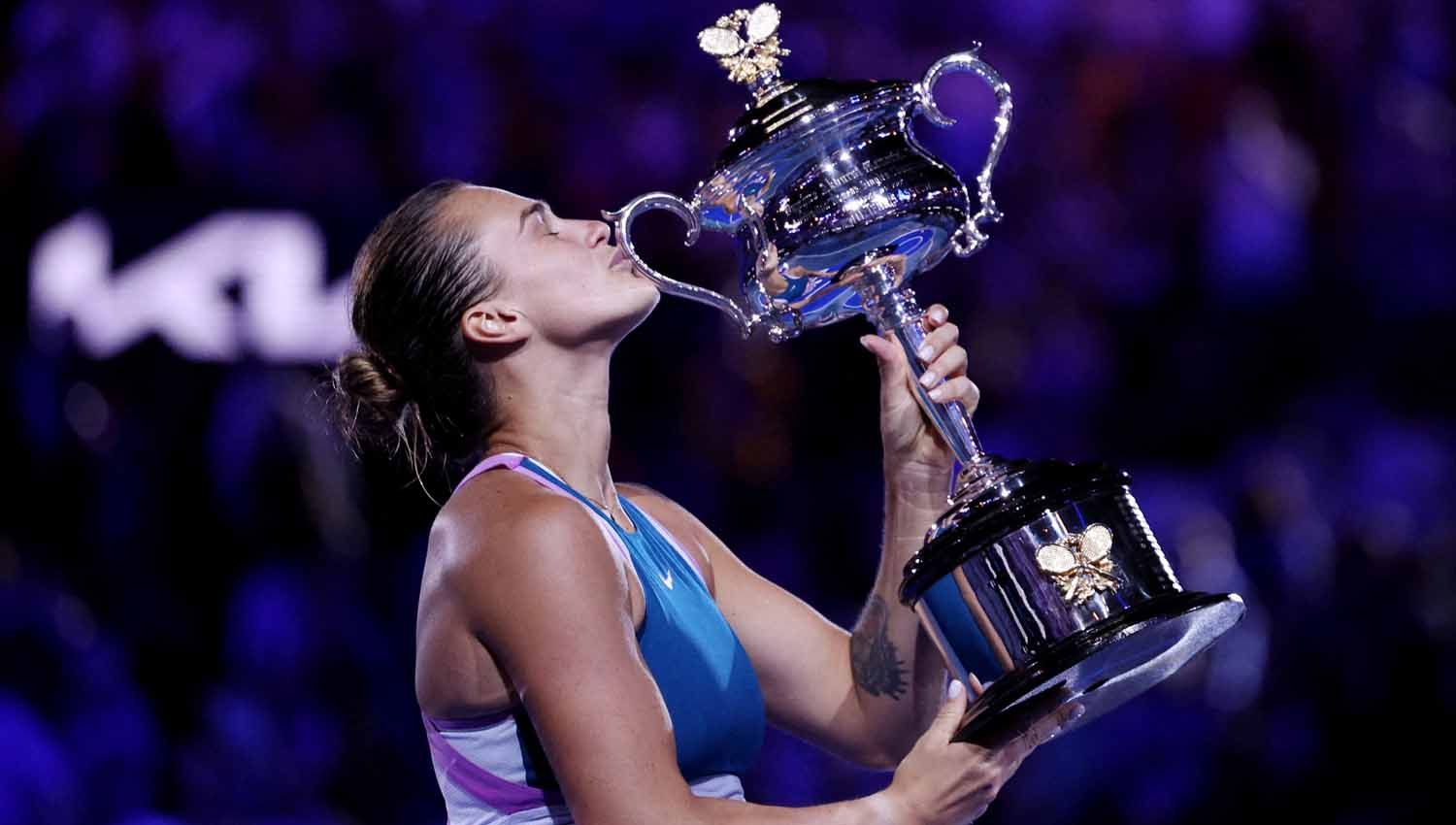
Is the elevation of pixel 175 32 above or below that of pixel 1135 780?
above

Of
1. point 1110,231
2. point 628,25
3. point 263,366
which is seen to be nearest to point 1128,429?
point 1110,231

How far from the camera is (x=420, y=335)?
5.02 feet

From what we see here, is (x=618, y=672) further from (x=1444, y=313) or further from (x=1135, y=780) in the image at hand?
(x=1444, y=313)

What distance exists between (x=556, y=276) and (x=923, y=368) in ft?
1.18

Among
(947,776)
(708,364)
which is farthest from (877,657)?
(708,364)

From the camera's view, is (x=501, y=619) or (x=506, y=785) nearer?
(x=501, y=619)

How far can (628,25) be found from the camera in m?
2.87

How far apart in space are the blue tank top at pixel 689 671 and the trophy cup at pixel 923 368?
0.62 ft

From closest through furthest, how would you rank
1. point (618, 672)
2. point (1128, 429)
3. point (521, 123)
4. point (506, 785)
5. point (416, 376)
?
1. point (618, 672)
2. point (506, 785)
3. point (416, 376)
4. point (521, 123)
5. point (1128, 429)

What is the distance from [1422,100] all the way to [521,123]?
1.72 meters

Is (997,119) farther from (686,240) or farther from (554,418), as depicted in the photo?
(554,418)

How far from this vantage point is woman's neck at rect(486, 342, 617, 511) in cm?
152

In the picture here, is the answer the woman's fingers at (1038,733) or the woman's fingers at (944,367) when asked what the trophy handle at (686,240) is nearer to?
the woman's fingers at (944,367)

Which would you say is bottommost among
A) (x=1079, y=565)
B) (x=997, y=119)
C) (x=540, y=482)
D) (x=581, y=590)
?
(x=1079, y=565)
